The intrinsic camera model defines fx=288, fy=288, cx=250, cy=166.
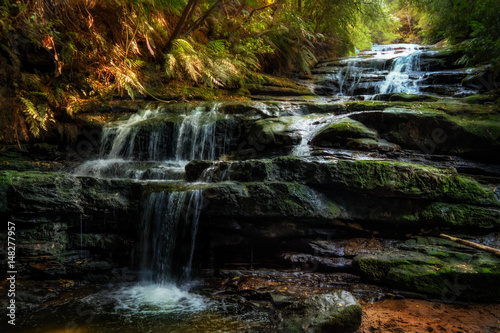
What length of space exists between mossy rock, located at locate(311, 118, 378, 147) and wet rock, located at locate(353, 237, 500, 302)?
2.56 metres

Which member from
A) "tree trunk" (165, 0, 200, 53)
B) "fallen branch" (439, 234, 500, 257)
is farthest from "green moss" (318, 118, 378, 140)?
"tree trunk" (165, 0, 200, 53)

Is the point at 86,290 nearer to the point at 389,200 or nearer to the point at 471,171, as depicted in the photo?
the point at 389,200

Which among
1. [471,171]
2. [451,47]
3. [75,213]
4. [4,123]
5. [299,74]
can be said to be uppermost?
[451,47]

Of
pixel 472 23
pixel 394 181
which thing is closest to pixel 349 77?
pixel 472 23

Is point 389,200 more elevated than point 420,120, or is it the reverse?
point 420,120

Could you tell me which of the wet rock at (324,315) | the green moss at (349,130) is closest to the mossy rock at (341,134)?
the green moss at (349,130)

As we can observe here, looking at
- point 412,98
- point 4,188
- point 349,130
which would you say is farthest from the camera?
point 412,98

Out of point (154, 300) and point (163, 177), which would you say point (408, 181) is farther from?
point (163, 177)

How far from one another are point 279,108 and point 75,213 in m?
5.37

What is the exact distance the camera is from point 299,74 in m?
12.4

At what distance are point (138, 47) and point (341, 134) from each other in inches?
276

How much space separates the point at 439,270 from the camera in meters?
3.70

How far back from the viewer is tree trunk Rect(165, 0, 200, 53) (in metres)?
8.27

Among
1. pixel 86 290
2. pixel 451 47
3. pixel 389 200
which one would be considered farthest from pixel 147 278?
pixel 451 47
